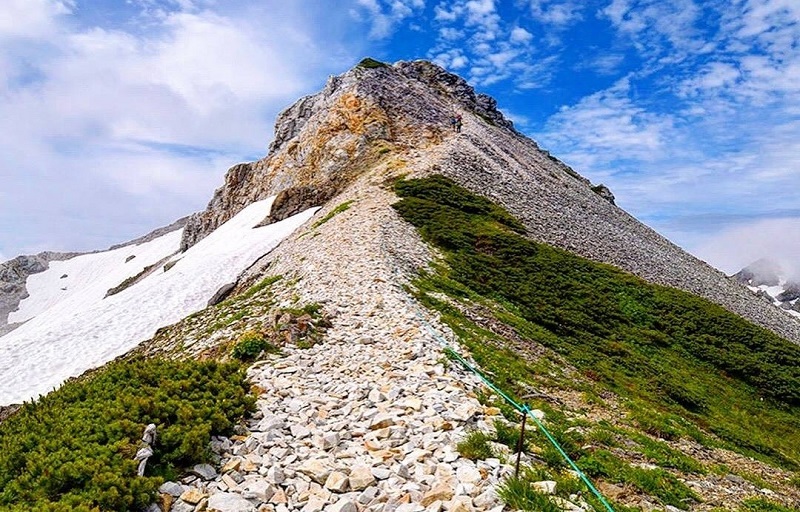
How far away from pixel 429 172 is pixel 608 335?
77.4 ft

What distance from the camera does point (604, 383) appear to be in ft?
61.8

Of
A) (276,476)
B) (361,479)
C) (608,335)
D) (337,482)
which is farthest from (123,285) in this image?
(361,479)

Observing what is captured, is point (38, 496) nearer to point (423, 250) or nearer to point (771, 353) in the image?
point (423, 250)

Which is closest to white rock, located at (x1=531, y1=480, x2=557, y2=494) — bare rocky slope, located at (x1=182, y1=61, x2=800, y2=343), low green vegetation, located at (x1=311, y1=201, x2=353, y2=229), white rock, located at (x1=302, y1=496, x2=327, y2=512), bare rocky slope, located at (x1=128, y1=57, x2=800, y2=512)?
bare rocky slope, located at (x1=128, y1=57, x2=800, y2=512)

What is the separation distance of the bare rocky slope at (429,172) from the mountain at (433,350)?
0.40 meters

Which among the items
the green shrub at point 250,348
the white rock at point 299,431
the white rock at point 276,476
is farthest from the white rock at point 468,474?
the green shrub at point 250,348

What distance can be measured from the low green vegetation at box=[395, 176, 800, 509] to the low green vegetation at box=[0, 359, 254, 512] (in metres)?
6.04

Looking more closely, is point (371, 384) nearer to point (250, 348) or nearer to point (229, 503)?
point (250, 348)

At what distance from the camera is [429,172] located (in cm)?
4575

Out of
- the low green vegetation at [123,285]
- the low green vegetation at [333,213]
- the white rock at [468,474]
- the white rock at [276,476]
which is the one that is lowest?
the low green vegetation at [123,285]

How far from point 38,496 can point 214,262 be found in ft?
105

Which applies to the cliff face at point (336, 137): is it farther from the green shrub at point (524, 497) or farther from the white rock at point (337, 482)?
the green shrub at point (524, 497)

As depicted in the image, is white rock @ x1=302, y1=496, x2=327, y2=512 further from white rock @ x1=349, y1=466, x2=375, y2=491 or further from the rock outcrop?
the rock outcrop

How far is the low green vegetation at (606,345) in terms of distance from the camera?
39.3ft
